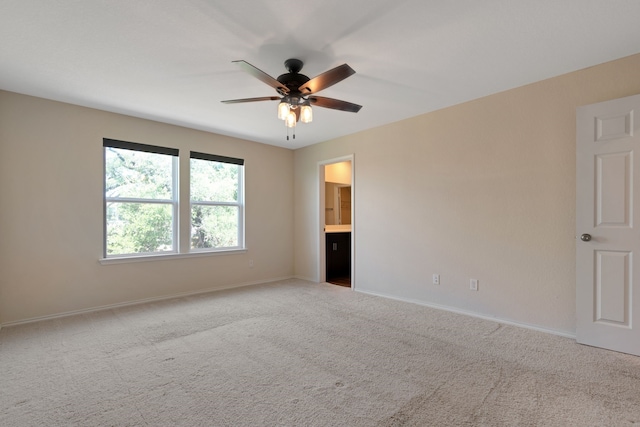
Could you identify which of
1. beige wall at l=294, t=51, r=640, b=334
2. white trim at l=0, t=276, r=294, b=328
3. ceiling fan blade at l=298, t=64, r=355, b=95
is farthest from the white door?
white trim at l=0, t=276, r=294, b=328

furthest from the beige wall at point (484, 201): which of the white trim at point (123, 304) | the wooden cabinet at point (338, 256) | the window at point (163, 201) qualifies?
the window at point (163, 201)

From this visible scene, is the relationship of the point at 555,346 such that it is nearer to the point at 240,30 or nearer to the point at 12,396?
the point at 240,30

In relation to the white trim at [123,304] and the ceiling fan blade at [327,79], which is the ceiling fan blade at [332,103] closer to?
the ceiling fan blade at [327,79]

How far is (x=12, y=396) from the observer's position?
1.87m

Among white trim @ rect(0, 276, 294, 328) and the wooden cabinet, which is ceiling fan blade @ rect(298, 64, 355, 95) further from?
white trim @ rect(0, 276, 294, 328)

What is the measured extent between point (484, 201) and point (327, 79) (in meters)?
2.28

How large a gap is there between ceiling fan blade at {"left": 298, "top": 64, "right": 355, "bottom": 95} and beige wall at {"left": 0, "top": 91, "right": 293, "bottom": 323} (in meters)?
2.78

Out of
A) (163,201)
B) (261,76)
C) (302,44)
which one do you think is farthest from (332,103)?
(163,201)

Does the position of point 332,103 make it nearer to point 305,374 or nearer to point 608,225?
point 305,374

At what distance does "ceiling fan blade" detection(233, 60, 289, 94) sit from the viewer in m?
1.99

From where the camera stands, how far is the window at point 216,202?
455 centimetres

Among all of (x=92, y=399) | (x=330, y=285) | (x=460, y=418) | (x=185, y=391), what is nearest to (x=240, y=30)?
(x=185, y=391)

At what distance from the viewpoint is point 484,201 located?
3.30m

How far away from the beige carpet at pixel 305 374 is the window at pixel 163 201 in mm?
1100
